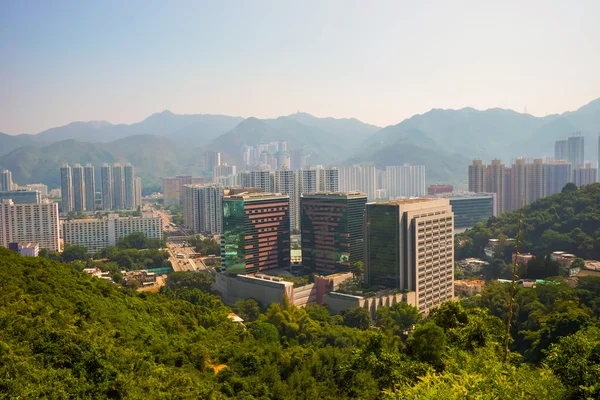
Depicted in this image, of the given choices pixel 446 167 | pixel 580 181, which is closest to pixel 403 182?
pixel 446 167

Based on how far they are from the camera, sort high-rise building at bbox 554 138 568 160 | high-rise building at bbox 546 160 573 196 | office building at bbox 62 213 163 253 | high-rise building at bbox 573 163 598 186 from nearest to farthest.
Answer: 1. office building at bbox 62 213 163 253
2. high-rise building at bbox 546 160 573 196
3. high-rise building at bbox 573 163 598 186
4. high-rise building at bbox 554 138 568 160

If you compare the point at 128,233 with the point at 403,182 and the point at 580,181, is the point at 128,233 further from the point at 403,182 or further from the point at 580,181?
the point at 403,182

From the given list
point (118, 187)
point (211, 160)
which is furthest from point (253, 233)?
point (211, 160)

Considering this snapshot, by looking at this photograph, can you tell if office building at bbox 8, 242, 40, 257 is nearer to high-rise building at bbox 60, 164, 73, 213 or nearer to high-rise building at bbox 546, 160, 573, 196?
high-rise building at bbox 60, 164, 73, 213

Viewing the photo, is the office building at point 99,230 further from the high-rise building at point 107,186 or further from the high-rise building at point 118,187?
the high-rise building at point 118,187

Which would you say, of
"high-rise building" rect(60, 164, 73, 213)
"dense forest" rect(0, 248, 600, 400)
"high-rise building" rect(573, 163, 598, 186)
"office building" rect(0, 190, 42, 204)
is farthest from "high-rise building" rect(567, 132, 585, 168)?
"office building" rect(0, 190, 42, 204)

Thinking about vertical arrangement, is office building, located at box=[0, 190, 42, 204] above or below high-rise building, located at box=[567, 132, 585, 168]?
below
